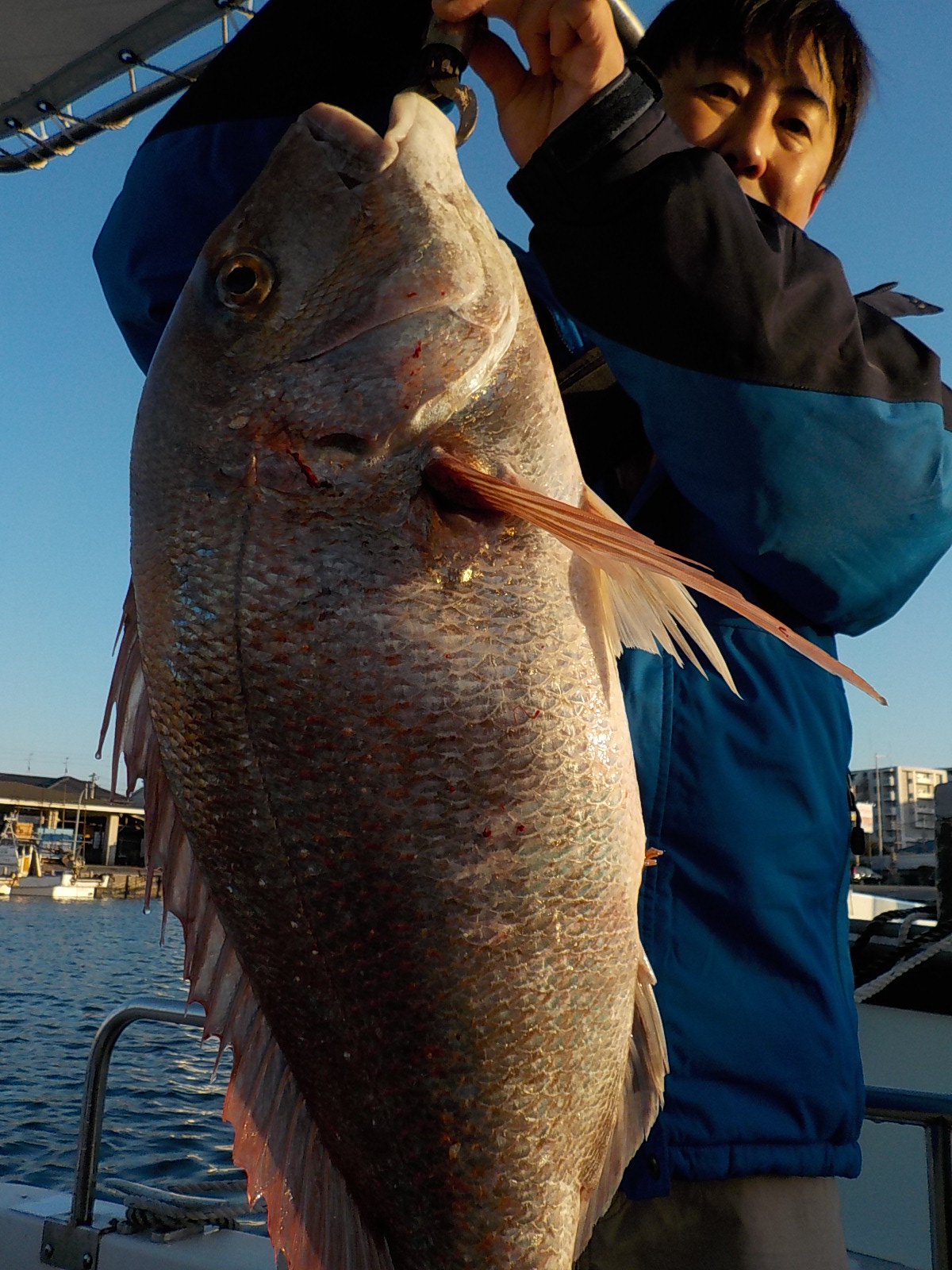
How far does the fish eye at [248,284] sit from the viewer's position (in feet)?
4.73

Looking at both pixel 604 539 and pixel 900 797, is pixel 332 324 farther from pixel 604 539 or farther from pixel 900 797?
pixel 900 797

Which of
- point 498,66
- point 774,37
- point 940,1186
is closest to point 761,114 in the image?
point 774,37

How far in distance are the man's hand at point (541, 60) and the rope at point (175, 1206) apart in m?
3.14

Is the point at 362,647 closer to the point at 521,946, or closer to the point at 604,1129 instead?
the point at 521,946

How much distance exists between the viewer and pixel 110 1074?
24.8 m

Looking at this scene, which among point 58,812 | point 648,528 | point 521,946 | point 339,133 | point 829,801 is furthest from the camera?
point 58,812

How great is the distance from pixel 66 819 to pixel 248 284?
285 feet

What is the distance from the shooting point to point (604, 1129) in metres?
1.33

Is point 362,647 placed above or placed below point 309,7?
below

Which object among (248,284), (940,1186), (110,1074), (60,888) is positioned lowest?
(60,888)

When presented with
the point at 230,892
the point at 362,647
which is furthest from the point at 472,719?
the point at 230,892

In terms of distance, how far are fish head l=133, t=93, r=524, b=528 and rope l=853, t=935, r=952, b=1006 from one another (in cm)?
329

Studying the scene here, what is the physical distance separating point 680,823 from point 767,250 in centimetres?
87

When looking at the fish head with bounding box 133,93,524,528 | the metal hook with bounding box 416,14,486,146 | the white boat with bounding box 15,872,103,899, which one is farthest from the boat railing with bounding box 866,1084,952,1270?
the white boat with bounding box 15,872,103,899
